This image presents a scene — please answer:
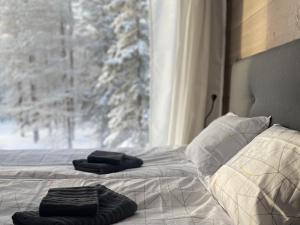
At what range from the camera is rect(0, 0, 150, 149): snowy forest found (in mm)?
2996

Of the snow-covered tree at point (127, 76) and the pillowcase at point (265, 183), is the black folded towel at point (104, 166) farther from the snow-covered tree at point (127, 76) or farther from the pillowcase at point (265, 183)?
the snow-covered tree at point (127, 76)

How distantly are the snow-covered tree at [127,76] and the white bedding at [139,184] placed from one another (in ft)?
4.00

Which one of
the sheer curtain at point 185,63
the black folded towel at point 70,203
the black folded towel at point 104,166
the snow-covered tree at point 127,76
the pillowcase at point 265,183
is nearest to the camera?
the pillowcase at point 265,183

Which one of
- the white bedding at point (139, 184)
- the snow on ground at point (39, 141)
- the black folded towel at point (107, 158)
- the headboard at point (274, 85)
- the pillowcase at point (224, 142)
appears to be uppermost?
the headboard at point (274, 85)

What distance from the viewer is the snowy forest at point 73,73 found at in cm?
300

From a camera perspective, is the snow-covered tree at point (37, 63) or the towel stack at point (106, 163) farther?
the snow-covered tree at point (37, 63)

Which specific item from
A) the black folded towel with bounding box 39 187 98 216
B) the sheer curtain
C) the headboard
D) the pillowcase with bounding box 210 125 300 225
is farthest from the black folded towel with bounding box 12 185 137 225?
the sheer curtain

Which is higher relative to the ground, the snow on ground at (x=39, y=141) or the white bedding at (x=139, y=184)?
the white bedding at (x=139, y=184)

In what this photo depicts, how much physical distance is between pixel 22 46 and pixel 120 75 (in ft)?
2.78

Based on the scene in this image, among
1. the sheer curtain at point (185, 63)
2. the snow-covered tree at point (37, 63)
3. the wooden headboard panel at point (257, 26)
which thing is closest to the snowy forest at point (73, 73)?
the snow-covered tree at point (37, 63)

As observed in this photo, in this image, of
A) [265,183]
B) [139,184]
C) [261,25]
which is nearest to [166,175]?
[139,184]

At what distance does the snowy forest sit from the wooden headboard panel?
73 centimetres

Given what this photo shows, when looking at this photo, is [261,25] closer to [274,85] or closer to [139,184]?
[274,85]

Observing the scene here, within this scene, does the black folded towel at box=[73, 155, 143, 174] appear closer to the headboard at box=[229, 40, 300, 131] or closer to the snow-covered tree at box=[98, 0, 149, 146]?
the headboard at box=[229, 40, 300, 131]
